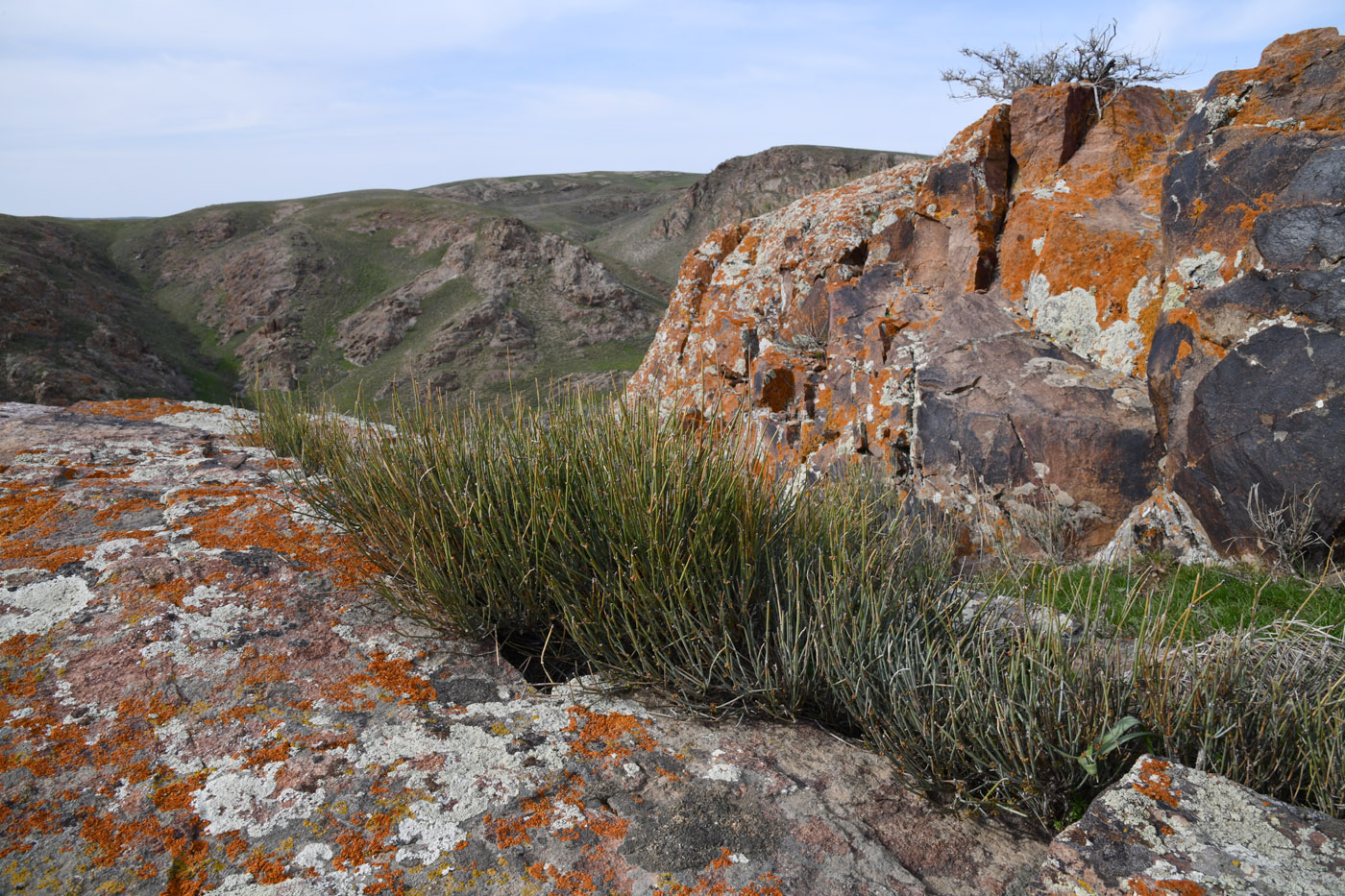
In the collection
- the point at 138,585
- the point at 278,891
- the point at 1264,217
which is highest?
the point at 1264,217

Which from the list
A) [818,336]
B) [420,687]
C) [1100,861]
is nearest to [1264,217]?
[818,336]

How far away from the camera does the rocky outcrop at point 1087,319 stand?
4.36 meters

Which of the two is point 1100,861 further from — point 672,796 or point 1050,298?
point 1050,298

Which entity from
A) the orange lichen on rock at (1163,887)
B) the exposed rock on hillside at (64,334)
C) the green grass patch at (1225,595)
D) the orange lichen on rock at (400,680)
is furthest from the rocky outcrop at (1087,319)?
the exposed rock on hillside at (64,334)

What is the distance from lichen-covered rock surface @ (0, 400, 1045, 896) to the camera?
1.71 meters

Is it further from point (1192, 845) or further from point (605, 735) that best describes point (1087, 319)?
point (605, 735)

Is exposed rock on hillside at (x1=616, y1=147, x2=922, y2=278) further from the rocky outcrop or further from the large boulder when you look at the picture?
the large boulder

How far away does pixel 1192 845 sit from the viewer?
176cm

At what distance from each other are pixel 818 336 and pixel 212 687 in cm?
602

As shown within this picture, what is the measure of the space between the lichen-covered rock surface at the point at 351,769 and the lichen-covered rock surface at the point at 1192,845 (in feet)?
0.66

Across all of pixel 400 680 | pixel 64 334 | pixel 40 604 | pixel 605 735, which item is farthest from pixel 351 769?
pixel 64 334

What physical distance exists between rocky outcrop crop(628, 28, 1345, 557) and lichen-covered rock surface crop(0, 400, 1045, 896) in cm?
146

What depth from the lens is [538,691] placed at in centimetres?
248

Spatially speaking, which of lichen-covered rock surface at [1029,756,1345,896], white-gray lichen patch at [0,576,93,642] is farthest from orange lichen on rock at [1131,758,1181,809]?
white-gray lichen patch at [0,576,93,642]
